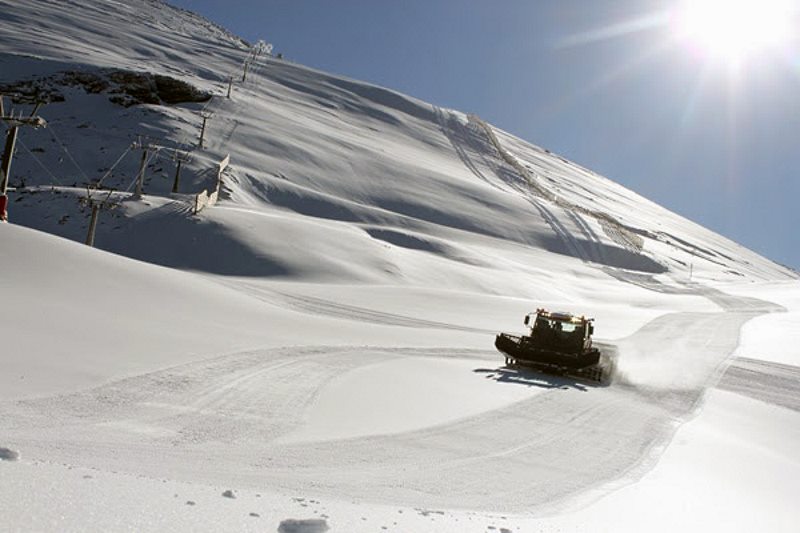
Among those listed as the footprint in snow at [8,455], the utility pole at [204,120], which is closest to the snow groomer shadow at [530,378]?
the footprint in snow at [8,455]

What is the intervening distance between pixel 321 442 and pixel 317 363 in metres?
6.39

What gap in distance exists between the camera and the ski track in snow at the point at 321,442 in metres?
7.41

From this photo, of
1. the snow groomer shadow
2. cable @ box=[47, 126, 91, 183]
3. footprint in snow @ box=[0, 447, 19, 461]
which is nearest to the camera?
footprint in snow @ box=[0, 447, 19, 461]

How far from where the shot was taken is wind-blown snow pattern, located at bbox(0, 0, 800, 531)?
6949 mm

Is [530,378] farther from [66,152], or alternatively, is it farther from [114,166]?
[66,152]

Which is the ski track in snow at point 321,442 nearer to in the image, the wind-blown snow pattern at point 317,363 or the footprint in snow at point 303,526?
the wind-blown snow pattern at point 317,363

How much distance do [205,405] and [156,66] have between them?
90946mm

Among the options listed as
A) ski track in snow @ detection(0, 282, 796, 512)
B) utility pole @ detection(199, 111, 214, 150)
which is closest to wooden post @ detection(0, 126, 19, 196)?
ski track in snow @ detection(0, 282, 796, 512)

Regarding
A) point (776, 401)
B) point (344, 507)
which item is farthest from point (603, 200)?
point (344, 507)

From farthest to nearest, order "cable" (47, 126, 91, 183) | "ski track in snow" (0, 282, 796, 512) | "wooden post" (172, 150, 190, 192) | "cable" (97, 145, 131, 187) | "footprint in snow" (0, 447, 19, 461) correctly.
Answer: "cable" (47, 126, 91, 183) → "cable" (97, 145, 131, 187) → "wooden post" (172, 150, 190, 192) → "ski track in snow" (0, 282, 796, 512) → "footprint in snow" (0, 447, 19, 461)

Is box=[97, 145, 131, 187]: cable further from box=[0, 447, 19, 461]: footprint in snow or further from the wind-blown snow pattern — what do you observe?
box=[0, 447, 19, 461]: footprint in snow

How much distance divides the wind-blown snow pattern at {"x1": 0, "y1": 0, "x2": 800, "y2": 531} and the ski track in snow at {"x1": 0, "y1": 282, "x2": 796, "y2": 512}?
0.18 feet

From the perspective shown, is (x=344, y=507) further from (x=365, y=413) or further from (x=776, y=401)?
(x=776, y=401)

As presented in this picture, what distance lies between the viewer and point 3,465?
206 inches
